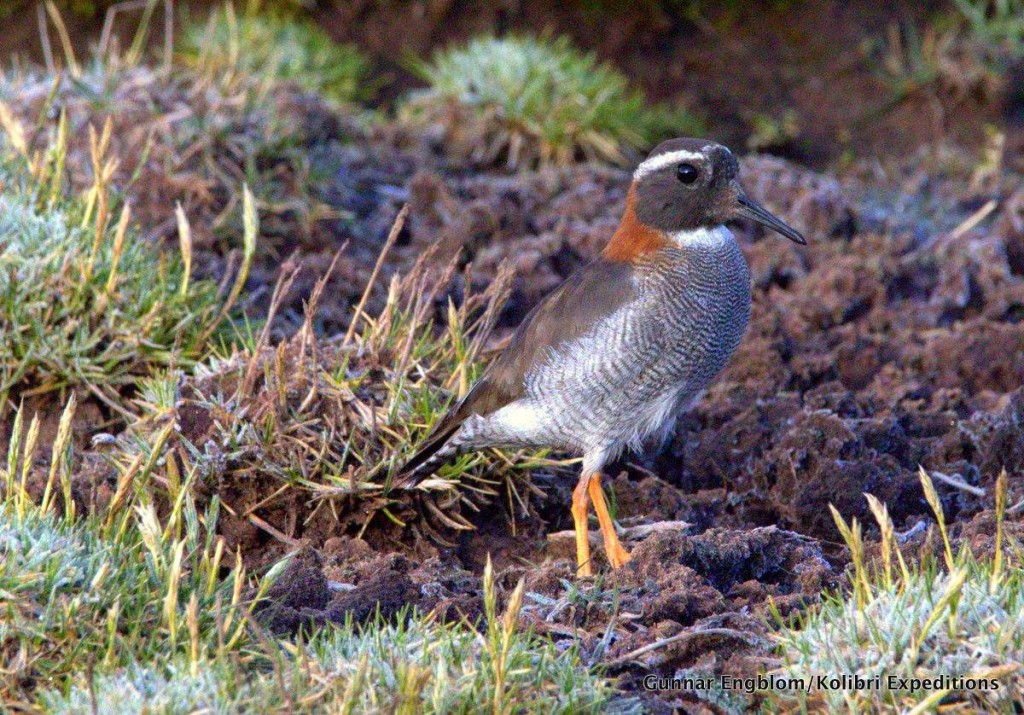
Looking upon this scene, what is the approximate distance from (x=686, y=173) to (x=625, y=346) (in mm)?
740

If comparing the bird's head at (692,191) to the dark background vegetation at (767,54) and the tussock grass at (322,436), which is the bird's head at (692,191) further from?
the dark background vegetation at (767,54)

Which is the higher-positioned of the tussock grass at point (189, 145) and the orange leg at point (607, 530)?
the tussock grass at point (189, 145)

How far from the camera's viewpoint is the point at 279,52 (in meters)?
7.84

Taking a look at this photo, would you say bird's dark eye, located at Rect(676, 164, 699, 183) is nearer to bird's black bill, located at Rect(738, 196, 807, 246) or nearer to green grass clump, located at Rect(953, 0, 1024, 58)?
bird's black bill, located at Rect(738, 196, 807, 246)

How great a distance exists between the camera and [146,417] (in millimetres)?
4645

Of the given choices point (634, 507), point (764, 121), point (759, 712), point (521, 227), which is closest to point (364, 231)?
point (521, 227)

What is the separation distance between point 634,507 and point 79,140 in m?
3.59

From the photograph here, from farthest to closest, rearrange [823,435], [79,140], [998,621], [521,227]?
[521,227]
[79,140]
[823,435]
[998,621]

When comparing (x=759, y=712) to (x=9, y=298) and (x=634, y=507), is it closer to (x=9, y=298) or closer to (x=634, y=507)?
(x=634, y=507)

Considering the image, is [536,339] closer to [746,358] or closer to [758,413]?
[758,413]

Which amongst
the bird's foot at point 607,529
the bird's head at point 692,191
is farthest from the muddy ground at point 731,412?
the bird's head at point 692,191

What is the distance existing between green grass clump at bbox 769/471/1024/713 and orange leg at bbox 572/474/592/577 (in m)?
0.95

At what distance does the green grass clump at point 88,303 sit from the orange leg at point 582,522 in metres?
1.60

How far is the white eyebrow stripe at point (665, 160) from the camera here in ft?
15.3
